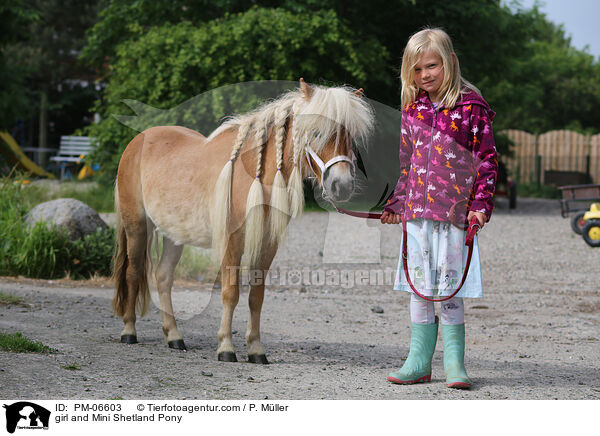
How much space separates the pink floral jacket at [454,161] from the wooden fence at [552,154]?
23186 mm

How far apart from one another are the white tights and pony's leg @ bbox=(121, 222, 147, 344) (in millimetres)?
2209

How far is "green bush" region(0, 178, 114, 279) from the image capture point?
7797mm

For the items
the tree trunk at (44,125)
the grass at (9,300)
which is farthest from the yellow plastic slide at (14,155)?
the grass at (9,300)

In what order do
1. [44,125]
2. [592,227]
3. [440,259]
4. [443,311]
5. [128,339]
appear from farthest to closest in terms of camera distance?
[44,125] → [592,227] → [128,339] → [443,311] → [440,259]

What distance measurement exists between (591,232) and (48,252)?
8315 millimetres

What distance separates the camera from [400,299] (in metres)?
7.61

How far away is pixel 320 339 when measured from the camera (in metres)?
5.63

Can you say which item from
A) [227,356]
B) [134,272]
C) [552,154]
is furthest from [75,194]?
[552,154]

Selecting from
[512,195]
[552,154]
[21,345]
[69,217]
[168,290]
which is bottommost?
[21,345]

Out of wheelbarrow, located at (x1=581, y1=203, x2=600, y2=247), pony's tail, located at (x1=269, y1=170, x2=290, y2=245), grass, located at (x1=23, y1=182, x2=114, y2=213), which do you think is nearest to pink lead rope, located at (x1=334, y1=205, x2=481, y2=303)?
pony's tail, located at (x1=269, y1=170, x2=290, y2=245)

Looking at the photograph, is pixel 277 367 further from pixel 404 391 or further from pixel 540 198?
pixel 540 198

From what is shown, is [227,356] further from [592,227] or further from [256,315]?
[592,227]

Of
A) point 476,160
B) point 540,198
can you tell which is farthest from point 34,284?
point 540,198

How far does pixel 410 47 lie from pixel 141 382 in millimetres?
2319
